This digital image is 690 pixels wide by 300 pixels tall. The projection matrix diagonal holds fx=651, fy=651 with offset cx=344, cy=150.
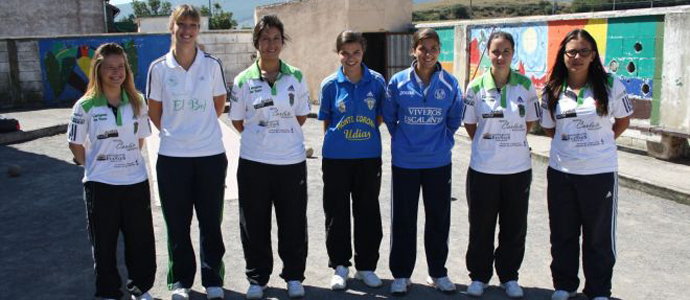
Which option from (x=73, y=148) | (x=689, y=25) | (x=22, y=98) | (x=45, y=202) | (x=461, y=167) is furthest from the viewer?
(x=22, y=98)

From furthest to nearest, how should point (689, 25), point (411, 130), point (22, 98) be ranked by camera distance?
point (22, 98)
point (689, 25)
point (411, 130)

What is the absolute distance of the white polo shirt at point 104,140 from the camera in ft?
13.8

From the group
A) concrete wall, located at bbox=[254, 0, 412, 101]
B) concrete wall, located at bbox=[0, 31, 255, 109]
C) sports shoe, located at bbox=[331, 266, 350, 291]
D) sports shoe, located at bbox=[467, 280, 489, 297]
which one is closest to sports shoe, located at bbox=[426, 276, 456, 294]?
sports shoe, located at bbox=[467, 280, 489, 297]

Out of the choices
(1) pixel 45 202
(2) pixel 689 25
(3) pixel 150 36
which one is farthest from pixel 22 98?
(2) pixel 689 25

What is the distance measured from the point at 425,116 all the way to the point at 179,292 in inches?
82.6

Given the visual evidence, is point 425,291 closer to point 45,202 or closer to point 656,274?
point 656,274

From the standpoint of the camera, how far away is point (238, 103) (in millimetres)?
4508

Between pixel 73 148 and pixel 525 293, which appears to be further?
pixel 525 293

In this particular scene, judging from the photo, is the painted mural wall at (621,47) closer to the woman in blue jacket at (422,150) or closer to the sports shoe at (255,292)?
the woman in blue jacket at (422,150)

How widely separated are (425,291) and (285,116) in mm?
1625

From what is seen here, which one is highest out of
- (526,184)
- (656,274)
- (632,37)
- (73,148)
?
(632,37)

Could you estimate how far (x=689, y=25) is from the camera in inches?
342

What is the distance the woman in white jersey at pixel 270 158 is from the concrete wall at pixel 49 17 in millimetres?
26713

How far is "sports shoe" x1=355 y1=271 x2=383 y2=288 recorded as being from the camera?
4.77 metres
